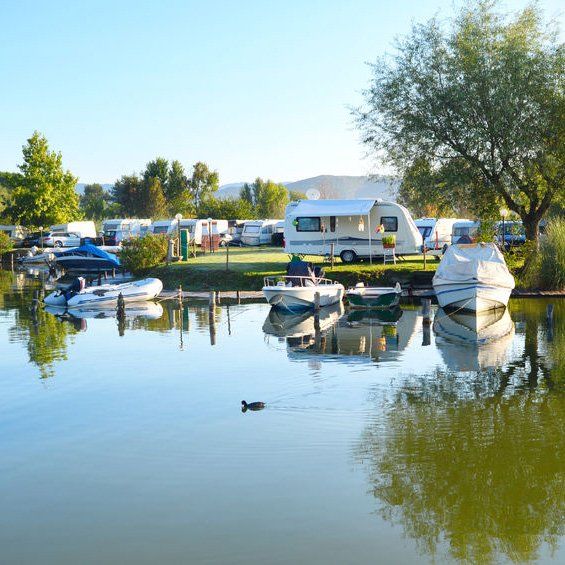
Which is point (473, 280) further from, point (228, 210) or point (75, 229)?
point (228, 210)

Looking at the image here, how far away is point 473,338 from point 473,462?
481 inches

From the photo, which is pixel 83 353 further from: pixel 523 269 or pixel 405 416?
pixel 523 269

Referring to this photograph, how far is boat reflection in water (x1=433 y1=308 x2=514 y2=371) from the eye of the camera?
67.6 feet

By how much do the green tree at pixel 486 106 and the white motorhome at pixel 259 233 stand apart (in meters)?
23.9

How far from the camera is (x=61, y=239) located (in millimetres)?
62375

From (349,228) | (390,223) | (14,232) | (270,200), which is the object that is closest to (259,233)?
(349,228)

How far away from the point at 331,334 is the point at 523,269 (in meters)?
13.1

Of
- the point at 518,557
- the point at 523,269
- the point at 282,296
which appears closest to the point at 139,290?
the point at 282,296

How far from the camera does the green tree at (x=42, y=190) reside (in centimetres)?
7056

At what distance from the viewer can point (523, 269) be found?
1373 inches

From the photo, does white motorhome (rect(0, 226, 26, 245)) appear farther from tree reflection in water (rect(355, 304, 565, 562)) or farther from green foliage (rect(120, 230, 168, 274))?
tree reflection in water (rect(355, 304, 565, 562))

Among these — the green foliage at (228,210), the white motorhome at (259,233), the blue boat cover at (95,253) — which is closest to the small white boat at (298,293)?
the blue boat cover at (95,253)

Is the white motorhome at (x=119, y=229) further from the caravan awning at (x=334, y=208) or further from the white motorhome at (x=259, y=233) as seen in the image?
the caravan awning at (x=334, y=208)

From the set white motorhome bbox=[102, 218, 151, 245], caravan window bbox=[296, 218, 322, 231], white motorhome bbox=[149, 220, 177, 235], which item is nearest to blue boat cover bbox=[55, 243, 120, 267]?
caravan window bbox=[296, 218, 322, 231]
